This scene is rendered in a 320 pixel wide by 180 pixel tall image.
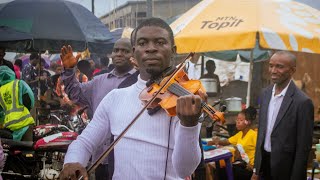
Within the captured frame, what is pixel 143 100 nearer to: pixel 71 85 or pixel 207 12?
pixel 71 85

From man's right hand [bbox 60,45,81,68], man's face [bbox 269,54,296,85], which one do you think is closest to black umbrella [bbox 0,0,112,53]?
man's right hand [bbox 60,45,81,68]

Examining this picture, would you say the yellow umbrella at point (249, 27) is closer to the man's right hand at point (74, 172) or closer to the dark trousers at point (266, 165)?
the dark trousers at point (266, 165)

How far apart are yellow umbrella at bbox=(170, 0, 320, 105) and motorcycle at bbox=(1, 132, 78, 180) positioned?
7.19 ft

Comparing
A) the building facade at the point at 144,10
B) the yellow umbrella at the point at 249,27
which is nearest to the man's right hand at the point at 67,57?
the yellow umbrella at the point at 249,27

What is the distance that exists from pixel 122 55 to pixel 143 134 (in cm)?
266

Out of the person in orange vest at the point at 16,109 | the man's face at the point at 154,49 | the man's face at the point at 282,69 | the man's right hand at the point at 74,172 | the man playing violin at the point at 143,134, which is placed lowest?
the person in orange vest at the point at 16,109

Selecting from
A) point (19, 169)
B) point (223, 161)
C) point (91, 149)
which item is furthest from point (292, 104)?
point (19, 169)

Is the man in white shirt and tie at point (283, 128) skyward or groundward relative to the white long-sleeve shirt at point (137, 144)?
groundward

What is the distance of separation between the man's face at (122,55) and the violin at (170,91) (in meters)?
2.23

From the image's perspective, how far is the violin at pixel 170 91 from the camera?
2064 mm

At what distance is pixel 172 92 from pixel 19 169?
4.42m

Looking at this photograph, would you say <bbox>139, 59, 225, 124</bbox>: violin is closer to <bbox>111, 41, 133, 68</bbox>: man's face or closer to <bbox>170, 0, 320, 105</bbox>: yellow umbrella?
<bbox>111, 41, 133, 68</bbox>: man's face

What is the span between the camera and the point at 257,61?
13766mm

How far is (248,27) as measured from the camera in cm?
621
